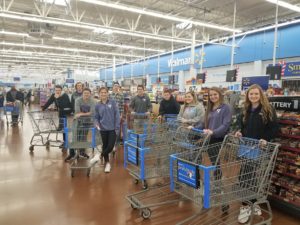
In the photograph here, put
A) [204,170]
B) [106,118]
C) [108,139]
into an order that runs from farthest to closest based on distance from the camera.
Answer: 1. [108,139]
2. [106,118]
3. [204,170]

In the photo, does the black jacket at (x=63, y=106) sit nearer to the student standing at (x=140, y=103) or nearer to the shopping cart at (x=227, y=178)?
the student standing at (x=140, y=103)

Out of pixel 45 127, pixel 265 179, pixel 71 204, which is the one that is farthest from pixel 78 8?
pixel 265 179

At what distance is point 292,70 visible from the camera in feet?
19.7

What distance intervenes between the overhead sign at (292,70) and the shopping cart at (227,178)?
3591 millimetres

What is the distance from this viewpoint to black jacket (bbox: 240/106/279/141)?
10.00 ft

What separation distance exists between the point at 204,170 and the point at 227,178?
15.8 inches

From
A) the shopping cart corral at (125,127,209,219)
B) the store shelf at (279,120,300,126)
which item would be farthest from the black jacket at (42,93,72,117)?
the store shelf at (279,120,300,126)

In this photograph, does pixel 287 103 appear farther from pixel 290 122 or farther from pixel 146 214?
pixel 146 214

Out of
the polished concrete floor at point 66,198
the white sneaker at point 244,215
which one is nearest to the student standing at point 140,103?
the polished concrete floor at point 66,198

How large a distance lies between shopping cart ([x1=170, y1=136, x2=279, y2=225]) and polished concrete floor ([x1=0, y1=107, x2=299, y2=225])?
22.6 inches

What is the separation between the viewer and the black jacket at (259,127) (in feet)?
10.00

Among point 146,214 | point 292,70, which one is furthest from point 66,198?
point 292,70

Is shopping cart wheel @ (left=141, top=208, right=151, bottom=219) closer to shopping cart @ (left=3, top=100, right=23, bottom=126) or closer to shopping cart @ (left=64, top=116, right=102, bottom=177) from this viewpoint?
shopping cart @ (left=64, top=116, right=102, bottom=177)

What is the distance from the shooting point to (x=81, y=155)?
6008 millimetres
